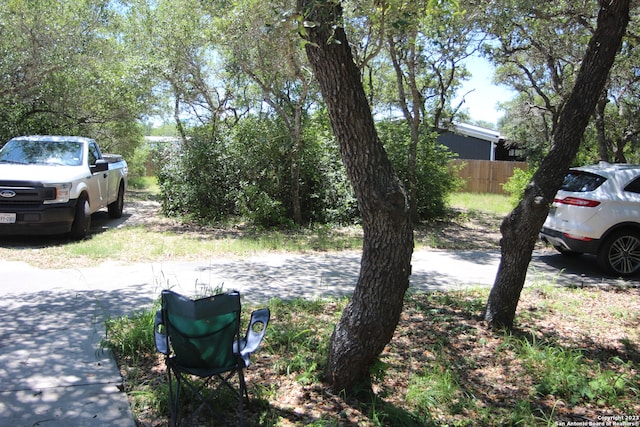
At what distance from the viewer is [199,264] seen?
7957 millimetres

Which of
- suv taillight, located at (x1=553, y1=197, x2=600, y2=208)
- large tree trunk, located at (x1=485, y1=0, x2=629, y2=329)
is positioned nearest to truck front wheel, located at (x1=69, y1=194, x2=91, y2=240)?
large tree trunk, located at (x1=485, y1=0, x2=629, y2=329)

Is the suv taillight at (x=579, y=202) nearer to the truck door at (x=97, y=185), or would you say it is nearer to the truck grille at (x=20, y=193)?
the truck grille at (x=20, y=193)

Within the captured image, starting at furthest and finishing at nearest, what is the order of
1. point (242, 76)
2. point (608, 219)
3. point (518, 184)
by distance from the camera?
point (242, 76) < point (518, 184) < point (608, 219)

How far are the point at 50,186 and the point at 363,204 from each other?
723 centimetres

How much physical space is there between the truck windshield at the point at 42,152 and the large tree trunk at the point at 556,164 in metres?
8.55

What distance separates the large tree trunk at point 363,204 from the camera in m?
3.61

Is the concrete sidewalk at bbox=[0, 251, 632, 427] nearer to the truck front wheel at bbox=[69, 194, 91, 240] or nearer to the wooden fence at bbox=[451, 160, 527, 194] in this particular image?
the truck front wheel at bbox=[69, 194, 91, 240]

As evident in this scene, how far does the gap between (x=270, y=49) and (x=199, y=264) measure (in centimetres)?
542

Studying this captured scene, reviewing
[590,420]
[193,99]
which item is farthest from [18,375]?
[193,99]

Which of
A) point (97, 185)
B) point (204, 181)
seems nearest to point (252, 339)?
point (97, 185)

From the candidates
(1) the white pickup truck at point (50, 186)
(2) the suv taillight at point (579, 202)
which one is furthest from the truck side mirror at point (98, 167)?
(2) the suv taillight at point (579, 202)

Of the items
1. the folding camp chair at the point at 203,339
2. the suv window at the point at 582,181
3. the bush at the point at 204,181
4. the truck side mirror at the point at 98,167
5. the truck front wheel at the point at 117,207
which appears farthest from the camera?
the truck front wheel at the point at 117,207

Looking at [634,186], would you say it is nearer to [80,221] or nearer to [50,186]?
[80,221]

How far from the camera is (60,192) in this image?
899cm
